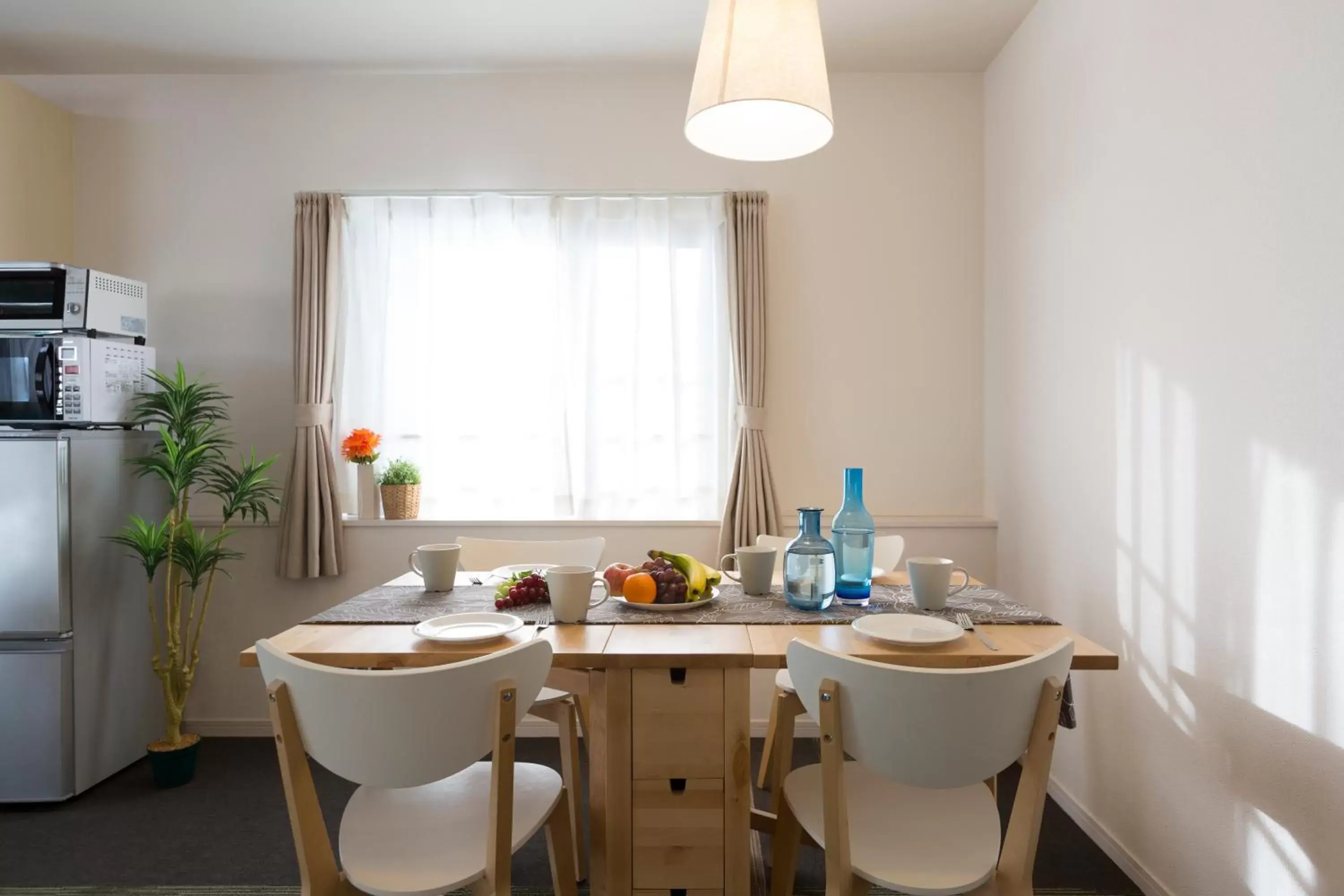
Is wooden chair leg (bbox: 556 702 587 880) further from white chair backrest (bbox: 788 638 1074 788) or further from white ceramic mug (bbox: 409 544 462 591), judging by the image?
white chair backrest (bbox: 788 638 1074 788)

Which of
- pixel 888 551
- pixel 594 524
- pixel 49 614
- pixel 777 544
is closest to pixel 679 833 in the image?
pixel 777 544

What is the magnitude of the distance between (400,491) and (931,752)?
2659 mm

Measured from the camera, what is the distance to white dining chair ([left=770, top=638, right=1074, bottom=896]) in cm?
135

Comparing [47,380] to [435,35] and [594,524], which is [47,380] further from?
[594,524]

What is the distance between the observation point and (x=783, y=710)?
2.17m

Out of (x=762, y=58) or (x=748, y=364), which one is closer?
(x=762, y=58)

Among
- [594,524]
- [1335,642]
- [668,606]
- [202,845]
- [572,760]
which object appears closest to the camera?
[1335,642]

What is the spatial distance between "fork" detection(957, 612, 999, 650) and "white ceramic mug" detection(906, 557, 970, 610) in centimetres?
6

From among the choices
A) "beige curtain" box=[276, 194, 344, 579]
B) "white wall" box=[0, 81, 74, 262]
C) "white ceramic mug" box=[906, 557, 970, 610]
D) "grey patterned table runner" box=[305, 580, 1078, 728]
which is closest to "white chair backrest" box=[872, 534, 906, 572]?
"grey patterned table runner" box=[305, 580, 1078, 728]

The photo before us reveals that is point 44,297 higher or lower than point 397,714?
higher

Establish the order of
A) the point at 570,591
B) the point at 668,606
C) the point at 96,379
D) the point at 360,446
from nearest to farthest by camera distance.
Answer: the point at 570,591
the point at 668,606
the point at 96,379
the point at 360,446

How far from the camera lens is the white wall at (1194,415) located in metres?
1.70

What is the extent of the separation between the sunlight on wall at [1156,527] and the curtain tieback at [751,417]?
4.47ft

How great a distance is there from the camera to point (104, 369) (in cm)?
305
